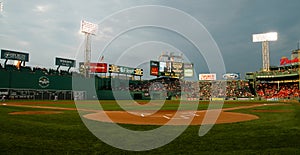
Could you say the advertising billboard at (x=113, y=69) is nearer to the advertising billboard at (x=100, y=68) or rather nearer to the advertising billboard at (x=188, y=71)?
the advertising billboard at (x=100, y=68)

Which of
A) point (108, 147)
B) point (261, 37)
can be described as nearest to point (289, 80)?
point (261, 37)

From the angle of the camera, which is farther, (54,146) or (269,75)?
(269,75)

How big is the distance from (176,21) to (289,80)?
262 ft

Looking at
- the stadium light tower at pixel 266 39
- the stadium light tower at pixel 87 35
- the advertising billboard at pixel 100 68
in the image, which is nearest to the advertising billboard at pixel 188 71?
the stadium light tower at pixel 266 39

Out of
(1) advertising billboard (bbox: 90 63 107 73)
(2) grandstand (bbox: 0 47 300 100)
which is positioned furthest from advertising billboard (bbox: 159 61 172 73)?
(1) advertising billboard (bbox: 90 63 107 73)

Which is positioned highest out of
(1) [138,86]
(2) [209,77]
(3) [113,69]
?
(3) [113,69]

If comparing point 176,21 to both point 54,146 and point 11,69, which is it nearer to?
point 54,146

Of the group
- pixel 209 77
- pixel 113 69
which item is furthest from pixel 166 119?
pixel 209 77

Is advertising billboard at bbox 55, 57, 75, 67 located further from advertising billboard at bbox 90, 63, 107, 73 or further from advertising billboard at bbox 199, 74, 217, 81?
advertising billboard at bbox 199, 74, 217, 81

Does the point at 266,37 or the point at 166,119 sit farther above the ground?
the point at 266,37

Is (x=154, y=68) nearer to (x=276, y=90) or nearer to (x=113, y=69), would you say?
(x=113, y=69)

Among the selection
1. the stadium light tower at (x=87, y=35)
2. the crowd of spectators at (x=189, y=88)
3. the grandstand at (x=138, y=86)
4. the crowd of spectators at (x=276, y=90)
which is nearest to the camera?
the grandstand at (x=138, y=86)

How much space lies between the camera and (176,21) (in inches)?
424

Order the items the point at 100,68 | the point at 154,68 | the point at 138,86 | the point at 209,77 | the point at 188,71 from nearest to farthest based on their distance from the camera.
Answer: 1. the point at 100,68
2. the point at 138,86
3. the point at 154,68
4. the point at 188,71
5. the point at 209,77
